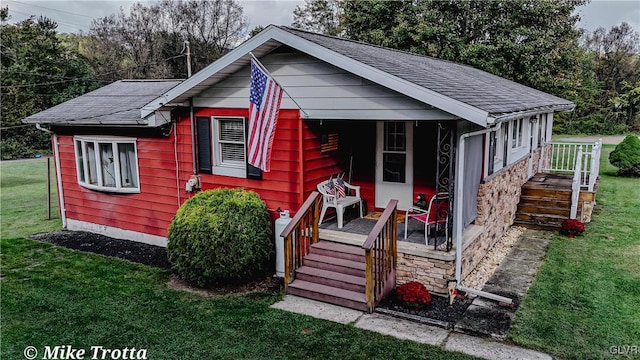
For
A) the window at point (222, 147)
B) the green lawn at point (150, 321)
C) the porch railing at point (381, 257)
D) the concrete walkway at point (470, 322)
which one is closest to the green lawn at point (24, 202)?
the green lawn at point (150, 321)

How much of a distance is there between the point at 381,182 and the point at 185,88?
13.0ft

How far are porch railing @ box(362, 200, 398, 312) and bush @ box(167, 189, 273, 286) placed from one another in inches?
76.9

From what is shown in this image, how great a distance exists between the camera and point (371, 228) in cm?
774

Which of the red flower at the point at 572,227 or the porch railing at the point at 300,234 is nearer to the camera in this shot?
the porch railing at the point at 300,234

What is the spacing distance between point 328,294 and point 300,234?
105 centimetres

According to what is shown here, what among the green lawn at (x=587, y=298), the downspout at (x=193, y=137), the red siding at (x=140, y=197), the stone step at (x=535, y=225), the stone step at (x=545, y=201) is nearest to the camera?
the green lawn at (x=587, y=298)

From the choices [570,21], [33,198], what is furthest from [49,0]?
[570,21]

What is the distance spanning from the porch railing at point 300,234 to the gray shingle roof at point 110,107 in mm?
3663

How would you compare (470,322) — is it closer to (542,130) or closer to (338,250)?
(338,250)

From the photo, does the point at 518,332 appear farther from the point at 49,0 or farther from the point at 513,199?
the point at 49,0

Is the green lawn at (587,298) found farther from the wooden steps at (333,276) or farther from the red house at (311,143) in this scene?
the wooden steps at (333,276)

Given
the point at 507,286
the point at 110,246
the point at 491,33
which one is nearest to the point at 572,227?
the point at 507,286

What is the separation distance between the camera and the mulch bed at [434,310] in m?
5.87

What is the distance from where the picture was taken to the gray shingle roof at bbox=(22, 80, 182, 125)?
29.6 ft
